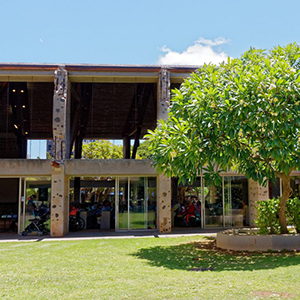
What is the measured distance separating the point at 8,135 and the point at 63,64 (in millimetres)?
12152

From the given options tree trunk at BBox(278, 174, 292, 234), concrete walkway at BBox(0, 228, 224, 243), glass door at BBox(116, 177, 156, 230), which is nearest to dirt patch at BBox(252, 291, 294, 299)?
tree trunk at BBox(278, 174, 292, 234)

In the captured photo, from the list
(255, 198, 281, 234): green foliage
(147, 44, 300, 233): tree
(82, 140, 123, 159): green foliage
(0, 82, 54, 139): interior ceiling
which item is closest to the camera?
(147, 44, 300, 233): tree

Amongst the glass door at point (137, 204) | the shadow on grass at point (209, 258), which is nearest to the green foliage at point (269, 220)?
the shadow on grass at point (209, 258)

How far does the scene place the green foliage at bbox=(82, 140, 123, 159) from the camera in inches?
1441

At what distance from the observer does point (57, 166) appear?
1441 centimetres

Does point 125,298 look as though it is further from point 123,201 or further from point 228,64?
point 123,201

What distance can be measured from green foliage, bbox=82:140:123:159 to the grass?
25.3 m

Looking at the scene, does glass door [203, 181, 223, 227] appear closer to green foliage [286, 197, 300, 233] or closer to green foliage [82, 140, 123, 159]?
green foliage [286, 197, 300, 233]

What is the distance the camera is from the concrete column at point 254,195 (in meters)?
15.7

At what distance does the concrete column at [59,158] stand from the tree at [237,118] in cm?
561

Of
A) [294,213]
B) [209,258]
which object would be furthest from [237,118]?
[294,213]

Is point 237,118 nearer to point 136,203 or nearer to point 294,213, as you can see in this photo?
point 294,213

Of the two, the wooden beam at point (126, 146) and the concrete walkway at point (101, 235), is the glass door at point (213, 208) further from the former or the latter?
the wooden beam at point (126, 146)

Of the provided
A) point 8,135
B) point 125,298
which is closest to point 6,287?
point 125,298
